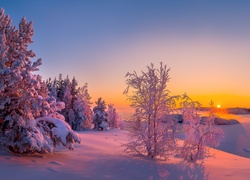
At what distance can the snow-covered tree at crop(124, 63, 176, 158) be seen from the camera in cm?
1584

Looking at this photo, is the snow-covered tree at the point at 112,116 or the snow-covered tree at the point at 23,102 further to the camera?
the snow-covered tree at the point at 112,116

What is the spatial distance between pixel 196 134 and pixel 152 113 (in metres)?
3.63

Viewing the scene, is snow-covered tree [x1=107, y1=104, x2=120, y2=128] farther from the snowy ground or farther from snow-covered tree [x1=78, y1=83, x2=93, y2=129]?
the snowy ground

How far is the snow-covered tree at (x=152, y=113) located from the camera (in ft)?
52.0

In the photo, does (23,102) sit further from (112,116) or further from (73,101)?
(112,116)

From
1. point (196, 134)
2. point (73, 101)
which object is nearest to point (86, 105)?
point (73, 101)

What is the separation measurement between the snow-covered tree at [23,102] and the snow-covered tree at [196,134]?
776 centimetres

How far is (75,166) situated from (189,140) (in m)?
8.26

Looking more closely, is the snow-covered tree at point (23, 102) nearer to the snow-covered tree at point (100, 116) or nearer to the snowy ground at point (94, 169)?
the snowy ground at point (94, 169)

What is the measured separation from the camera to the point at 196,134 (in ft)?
57.8

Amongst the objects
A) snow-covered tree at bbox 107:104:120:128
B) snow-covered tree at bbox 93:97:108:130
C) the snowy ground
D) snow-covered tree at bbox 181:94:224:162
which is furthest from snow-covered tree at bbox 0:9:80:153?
snow-covered tree at bbox 107:104:120:128

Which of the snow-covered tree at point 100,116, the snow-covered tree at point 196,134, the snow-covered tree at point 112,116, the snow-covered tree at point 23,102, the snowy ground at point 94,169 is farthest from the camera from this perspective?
the snow-covered tree at point 112,116

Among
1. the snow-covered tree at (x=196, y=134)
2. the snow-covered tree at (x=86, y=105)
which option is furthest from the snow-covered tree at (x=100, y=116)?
the snow-covered tree at (x=196, y=134)

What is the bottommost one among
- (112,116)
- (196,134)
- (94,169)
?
(94,169)
